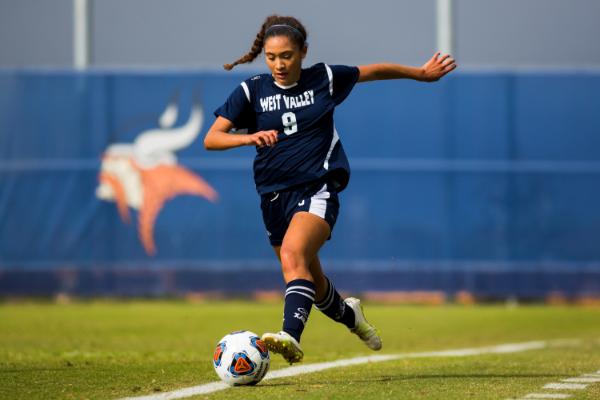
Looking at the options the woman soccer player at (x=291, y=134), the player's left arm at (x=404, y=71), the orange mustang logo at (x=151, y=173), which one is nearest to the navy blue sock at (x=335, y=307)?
the woman soccer player at (x=291, y=134)

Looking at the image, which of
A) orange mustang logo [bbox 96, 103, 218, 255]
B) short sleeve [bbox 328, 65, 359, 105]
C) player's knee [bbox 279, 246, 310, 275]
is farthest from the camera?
orange mustang logo [bbox 96, 103, 218, 255]

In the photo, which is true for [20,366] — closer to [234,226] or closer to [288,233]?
[288,233]

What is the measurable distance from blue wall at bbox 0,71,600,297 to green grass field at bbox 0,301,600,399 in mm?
539

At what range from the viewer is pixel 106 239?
17.0 metres

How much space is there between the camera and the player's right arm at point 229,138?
6.32 metres

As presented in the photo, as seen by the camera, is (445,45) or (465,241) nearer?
(465,241)

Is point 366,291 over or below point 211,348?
below

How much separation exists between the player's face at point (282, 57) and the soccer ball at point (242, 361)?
1.52 m

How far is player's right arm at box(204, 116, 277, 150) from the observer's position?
632cm

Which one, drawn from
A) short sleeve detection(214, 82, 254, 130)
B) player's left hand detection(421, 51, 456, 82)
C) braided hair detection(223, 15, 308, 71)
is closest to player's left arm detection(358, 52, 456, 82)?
player's left hand detection(421, 51, 456, 82)

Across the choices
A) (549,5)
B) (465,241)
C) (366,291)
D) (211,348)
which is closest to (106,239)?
(366,291)

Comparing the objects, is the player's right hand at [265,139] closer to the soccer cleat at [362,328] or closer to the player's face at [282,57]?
the player's face at [282,57]

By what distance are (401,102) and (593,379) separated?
33.9ft

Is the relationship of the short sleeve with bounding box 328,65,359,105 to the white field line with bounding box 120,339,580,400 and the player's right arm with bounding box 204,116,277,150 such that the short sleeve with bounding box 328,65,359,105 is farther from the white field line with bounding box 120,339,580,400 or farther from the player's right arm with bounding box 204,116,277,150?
the white field line with bounding box 120,339,580,400
